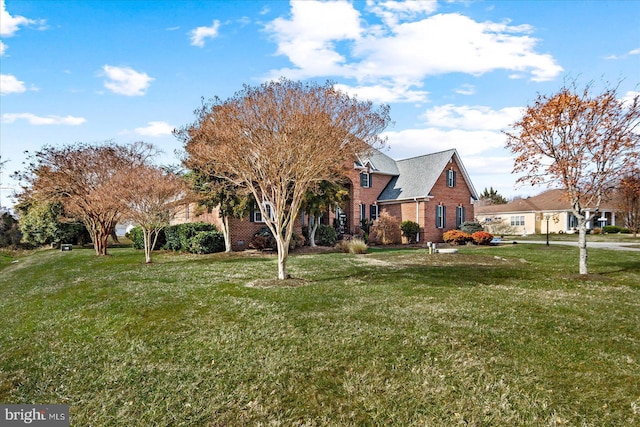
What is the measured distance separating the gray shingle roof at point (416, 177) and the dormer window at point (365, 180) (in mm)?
1836

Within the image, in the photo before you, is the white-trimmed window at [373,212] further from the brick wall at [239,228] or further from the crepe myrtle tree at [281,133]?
the crepe myrtle tree at [281,133]

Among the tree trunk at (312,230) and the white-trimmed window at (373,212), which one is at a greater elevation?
the white-trimmed window at (373,212)

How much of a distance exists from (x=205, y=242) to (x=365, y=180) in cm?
1472

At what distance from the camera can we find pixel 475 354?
5.00m

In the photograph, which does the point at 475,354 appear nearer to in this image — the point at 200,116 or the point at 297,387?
the point at 297,387

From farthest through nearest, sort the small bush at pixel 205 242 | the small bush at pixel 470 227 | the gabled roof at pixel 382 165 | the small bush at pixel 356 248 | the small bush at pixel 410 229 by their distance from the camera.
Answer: the gabled roof at pixel 382 165, the small bush at pixel 470 227, the small bush at pixel 410 229, the small bush at pixel 205 242, the small bush at pixel 356 248

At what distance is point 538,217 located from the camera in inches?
1652

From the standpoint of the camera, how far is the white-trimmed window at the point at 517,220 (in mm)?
43381

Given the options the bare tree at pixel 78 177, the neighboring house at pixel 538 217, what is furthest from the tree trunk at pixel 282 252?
the neighboring house at pixel 538 217

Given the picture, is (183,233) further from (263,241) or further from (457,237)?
(457,237)

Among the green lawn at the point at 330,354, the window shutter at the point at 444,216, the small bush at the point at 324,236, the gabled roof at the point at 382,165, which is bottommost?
the green lawn at the point at 330,354

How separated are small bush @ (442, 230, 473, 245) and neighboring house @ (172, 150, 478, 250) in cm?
181

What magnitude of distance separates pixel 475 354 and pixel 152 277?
10464 mm

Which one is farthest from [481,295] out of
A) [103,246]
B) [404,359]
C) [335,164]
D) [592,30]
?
[103,246]
